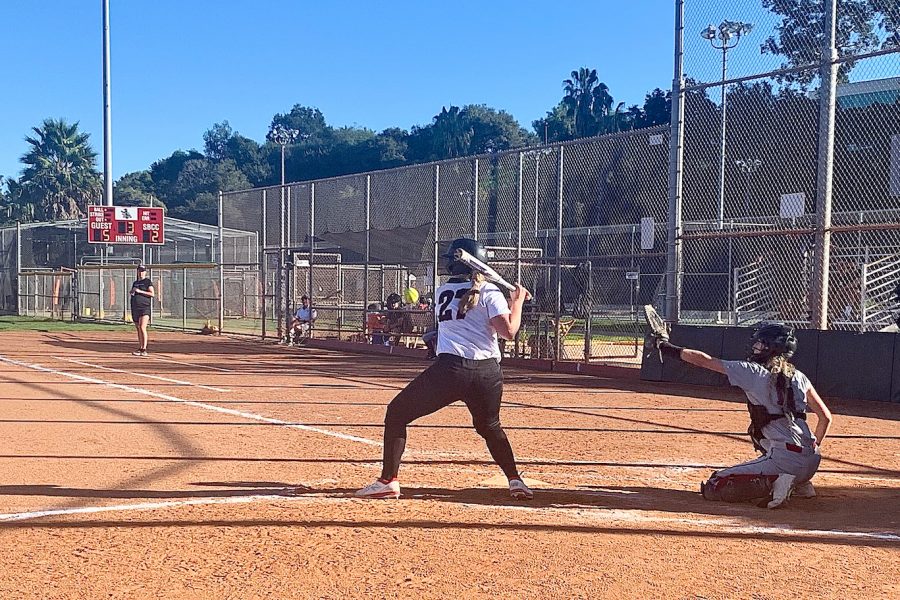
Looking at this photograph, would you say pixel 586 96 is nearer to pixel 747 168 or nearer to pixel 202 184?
pixel 202 184

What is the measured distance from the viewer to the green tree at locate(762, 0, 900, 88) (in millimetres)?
12441

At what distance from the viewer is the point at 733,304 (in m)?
18.5

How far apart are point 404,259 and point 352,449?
1418cm

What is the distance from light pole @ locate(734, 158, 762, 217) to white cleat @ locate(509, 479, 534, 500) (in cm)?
1034

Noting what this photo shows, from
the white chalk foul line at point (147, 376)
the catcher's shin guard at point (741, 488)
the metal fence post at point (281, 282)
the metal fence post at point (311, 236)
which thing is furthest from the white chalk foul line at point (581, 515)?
the metal fence post at point (281, 282)

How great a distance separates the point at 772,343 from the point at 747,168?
952cm

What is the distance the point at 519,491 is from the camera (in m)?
6.09

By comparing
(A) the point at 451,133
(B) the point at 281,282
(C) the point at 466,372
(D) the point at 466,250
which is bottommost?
(C) the point at 466,372

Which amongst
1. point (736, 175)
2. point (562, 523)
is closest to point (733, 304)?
point (736, 175)

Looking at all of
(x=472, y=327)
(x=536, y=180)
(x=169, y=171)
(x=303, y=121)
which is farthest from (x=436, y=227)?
(x=303, y=121)

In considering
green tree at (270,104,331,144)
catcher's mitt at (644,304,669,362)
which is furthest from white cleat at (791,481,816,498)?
green tree at (270,104,331,144)

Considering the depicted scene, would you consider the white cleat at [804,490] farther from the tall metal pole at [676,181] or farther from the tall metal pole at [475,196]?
the tall metal pole at [475,196]

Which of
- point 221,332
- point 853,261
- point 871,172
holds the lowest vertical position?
point 221,332

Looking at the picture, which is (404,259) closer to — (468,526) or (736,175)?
(736,175)
